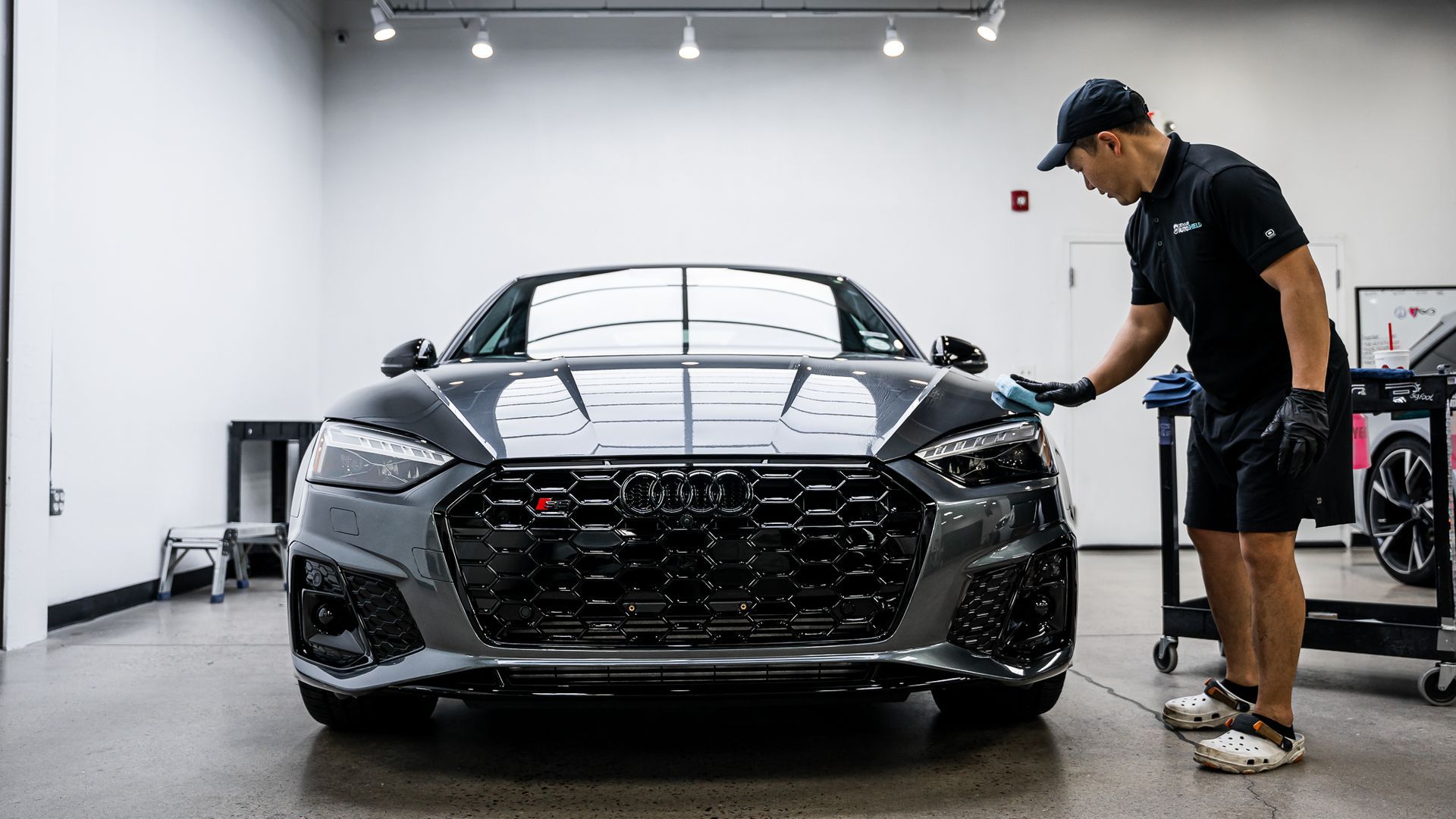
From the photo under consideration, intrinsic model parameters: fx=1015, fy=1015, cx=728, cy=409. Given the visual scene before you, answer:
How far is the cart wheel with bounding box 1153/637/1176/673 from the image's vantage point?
302 centimetres

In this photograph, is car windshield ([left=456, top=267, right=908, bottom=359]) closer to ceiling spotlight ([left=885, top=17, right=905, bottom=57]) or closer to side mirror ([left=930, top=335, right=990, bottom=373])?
side mirror ([left=930, top=335, right=990, bottom=373])

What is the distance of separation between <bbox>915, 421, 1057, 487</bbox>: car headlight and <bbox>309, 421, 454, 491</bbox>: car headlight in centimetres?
94

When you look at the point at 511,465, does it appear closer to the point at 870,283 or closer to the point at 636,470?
the point at 636,470

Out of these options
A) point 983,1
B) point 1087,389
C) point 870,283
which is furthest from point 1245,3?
point 1087,389

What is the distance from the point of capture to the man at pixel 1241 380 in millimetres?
2059

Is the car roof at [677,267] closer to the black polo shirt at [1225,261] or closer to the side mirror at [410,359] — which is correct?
the side mirror at [410,359]

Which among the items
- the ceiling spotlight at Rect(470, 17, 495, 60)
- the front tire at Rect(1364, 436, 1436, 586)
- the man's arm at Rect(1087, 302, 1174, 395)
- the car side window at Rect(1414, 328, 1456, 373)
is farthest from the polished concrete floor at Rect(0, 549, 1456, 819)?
the ceiling spotlight at Rect(470, 17, 495, 60)

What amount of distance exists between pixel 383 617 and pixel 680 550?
59 cm

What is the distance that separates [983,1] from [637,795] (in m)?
6.39

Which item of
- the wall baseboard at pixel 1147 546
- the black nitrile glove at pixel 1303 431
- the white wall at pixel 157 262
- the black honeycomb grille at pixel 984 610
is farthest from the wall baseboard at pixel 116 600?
the wall baseboard at pixel 1147 546

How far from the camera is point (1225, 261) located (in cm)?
221

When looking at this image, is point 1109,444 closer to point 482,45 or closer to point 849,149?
point 849,149

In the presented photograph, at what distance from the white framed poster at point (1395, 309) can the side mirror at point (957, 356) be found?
5.48 m

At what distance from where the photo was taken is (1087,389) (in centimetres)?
253
